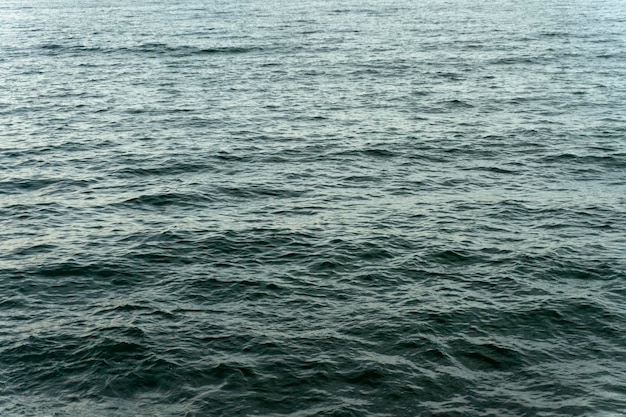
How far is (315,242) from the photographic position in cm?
3534

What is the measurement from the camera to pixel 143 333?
2767cm

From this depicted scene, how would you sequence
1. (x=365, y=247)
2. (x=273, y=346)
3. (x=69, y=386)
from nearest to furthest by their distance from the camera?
(x=69, y=386) < (x=273, y=346) < (x=365, y=247)

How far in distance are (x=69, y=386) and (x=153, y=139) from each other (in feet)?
98.7

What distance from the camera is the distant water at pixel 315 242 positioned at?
24844mm

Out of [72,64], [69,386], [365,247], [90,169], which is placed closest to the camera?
[69,386]

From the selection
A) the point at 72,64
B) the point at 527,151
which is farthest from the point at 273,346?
the point at 72,64

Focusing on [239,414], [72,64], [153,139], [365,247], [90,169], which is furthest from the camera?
[72,64]

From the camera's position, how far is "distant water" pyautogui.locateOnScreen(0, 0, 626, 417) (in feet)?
81.5

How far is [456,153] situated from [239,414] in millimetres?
29430

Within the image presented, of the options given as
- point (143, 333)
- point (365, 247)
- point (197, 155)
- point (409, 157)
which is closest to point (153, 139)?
point (197, 155)

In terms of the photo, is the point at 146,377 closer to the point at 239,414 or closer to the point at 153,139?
the point at 239,414

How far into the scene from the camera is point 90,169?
46.1 meters

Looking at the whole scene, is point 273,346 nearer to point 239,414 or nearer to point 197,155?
point 239,414

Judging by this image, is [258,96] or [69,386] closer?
[69,386]
